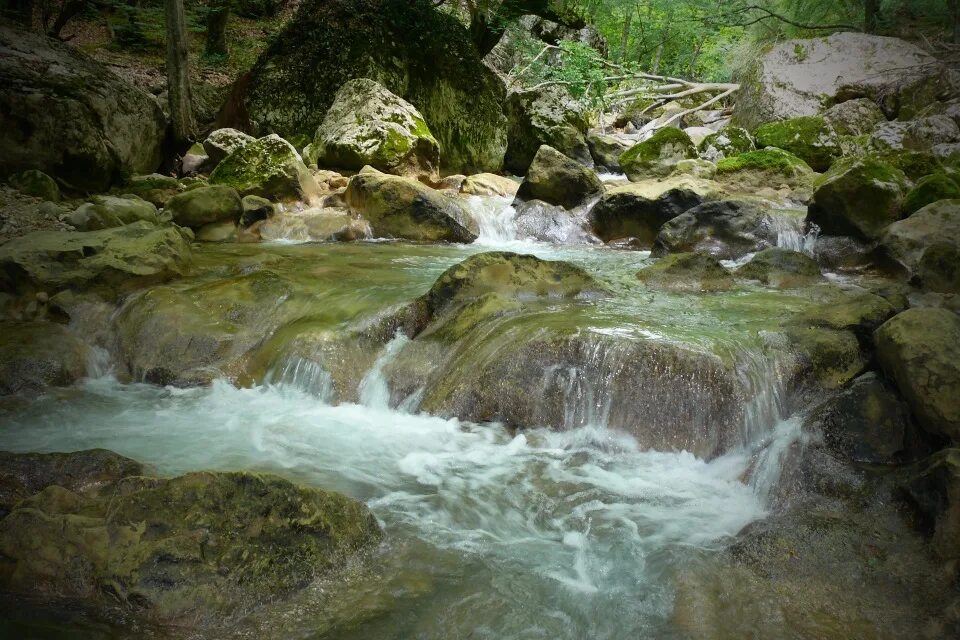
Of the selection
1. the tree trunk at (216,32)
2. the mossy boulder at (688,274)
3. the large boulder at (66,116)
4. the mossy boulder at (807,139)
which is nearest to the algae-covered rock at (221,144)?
the large boulder at (66,116)

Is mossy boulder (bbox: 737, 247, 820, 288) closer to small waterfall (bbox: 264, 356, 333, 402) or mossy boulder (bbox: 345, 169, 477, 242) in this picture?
mossy boulder (bbox: 345, 169, 477, 242)

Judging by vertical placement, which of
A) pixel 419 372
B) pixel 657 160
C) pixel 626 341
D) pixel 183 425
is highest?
pixel 657 160

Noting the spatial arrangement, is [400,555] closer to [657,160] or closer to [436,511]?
[436,511]

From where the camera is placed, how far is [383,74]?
15203mm

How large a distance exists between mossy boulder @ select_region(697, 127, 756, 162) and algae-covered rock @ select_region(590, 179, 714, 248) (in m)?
3.67

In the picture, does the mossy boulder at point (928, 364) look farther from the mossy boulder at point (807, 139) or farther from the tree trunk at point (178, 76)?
the tree trunk at point (178, 76)

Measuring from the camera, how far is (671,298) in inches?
257

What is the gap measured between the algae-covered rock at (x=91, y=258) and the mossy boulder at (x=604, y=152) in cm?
1131

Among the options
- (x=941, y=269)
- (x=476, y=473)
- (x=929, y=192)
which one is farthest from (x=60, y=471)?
(x=929, y=192)

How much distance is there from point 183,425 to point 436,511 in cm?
239

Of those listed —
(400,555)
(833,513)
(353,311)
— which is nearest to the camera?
(400,555)

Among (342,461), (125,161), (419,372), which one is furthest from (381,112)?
(342,461)

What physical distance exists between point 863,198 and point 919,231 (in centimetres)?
102

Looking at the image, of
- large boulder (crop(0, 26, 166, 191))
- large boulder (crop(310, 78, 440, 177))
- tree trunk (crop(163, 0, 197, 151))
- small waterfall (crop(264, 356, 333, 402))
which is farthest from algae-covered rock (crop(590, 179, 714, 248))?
large boulder (crop(0, 26, 166, 191))
